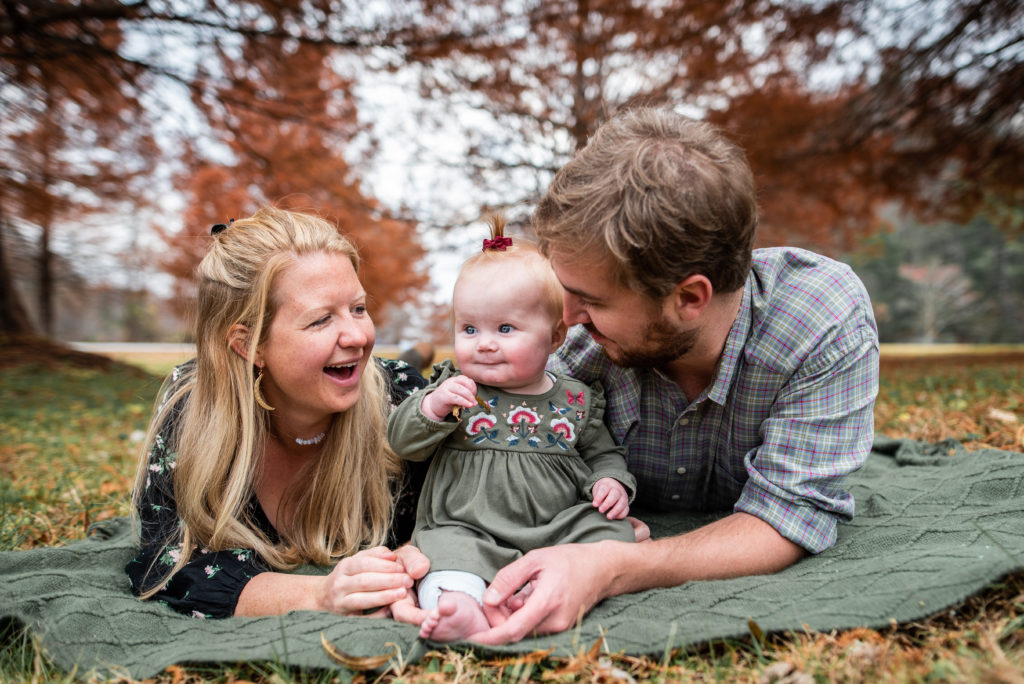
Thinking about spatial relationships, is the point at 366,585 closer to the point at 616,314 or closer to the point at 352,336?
the point at 352,336

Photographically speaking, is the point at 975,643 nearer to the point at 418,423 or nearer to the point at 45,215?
the point at 418,423

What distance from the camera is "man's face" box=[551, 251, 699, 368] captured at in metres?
2.08

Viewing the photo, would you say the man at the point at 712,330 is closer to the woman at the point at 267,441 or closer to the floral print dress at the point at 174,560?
the woman at the point at 267,441

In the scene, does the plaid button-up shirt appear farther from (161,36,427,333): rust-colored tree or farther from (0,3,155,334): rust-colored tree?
(0,3,155,334): rust-colored tree

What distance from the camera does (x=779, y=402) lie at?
2213 mm

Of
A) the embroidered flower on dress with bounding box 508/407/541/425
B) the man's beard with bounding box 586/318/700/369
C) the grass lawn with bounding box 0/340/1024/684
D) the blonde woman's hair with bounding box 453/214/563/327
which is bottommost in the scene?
the grass lawn with bounding box 0/340/1024/684

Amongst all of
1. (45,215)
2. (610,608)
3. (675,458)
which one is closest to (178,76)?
(45,215)

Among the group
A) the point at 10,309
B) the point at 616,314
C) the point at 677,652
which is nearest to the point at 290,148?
the point at 10,309

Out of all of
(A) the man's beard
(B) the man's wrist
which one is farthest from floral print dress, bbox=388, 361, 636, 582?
(A) the man's beard

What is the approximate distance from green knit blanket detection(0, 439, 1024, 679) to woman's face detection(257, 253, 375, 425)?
0.70 meters

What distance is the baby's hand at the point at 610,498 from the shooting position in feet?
6.98

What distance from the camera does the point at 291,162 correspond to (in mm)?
8547

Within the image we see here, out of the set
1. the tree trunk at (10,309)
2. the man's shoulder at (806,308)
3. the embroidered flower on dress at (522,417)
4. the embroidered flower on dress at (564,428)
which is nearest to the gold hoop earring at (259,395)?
the embroidered flower on dress at (522,417)

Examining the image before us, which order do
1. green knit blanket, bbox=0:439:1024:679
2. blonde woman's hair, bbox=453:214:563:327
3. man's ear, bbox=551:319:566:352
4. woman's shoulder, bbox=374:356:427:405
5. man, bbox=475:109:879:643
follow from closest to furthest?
1. green knit blanket, bbox=0:439:1024:679
2. man, bbox=475:109:879:643
3. blonde woman's hair, bbox=453:214:563:327
4. man's ear, bbox=551:319:566:352
5. woman's shoulder, bbox=374:356:427:405
